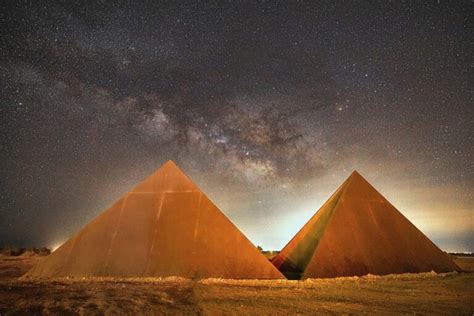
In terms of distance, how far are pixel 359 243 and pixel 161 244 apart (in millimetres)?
6236

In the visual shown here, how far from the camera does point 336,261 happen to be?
9.68 metres

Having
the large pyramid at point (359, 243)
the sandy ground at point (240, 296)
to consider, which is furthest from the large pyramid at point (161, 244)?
the large pyramid at point (359, 243)

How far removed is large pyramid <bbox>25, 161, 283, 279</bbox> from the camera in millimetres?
8766

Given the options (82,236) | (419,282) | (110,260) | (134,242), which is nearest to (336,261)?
(419,282)

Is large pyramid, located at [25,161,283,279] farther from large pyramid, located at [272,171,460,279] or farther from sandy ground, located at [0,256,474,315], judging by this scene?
large pyramid, located at [272,171,460,279]

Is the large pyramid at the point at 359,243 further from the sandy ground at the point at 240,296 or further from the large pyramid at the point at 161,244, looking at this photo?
the large pyramid at the point at 161,244

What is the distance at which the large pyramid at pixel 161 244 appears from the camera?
8.77 m

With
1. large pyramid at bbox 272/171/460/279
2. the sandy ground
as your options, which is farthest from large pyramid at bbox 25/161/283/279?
large pyramid at bbox 272/171/460/279

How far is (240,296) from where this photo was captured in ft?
20.7

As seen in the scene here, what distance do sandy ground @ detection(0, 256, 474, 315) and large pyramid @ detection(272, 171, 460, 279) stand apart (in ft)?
2.67

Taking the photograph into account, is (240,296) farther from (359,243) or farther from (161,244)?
(359,243)

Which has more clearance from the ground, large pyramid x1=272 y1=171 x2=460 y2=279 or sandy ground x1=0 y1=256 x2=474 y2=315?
large pyramid x1=272 y1=171 x2=460 y2=279

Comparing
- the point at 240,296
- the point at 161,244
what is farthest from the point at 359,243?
the point at 161,244

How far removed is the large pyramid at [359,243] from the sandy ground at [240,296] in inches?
32.0
